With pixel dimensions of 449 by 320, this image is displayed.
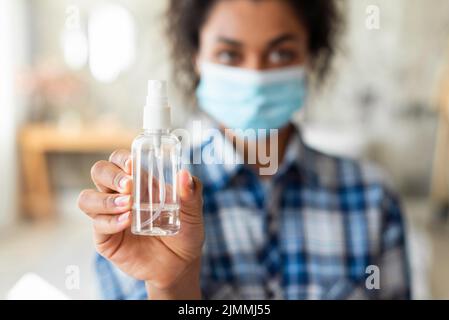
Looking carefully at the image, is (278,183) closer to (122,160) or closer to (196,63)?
(196,63)

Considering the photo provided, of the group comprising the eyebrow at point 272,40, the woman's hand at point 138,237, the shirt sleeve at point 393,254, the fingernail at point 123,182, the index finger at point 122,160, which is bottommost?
the shirt sleeve at point 393,254

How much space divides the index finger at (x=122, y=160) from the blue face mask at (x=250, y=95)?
0.83 feet

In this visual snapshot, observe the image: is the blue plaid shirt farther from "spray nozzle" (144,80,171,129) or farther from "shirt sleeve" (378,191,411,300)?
"spray nozzle" (144,80,171,129)

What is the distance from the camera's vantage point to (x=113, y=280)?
0.43m

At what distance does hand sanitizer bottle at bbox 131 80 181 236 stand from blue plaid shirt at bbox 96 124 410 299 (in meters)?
0.25

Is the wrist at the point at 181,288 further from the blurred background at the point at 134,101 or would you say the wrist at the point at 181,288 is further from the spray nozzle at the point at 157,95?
the blurred background at the point at 134,101

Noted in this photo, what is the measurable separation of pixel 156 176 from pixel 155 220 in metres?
0.02

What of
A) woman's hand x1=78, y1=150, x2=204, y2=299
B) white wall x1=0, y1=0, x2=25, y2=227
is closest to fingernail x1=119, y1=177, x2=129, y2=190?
woman's hand x1=78, y1=150, x2=204, y2=299

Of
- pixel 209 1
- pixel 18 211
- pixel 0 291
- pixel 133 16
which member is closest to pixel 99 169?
pixel 0 291

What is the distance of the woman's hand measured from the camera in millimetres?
309

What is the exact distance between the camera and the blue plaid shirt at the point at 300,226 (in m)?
0.60

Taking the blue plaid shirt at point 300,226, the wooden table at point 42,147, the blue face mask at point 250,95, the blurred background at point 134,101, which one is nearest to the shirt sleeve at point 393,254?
the blue plaid shirt at point 300,226

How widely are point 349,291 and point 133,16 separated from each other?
7.92ft

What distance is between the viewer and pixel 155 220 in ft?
1.03
